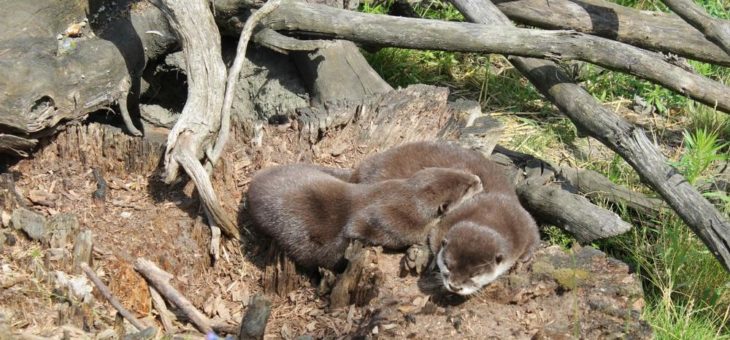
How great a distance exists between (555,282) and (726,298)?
1.40 meters

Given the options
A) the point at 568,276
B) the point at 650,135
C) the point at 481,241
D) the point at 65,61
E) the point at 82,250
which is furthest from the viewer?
the point at 650,135

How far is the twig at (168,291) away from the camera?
4.84 meters

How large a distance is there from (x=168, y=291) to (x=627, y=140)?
112 inches

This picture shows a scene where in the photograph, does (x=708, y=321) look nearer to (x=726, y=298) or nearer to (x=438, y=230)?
(x=726, y=298)

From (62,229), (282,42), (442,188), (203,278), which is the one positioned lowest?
(203,278)

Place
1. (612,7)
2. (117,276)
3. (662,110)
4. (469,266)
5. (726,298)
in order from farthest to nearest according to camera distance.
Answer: (662,110) → (612,7) → (726,298) → (117,276) → (469,266)

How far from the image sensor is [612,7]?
23.4ft

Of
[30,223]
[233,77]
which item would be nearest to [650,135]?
[233,77]

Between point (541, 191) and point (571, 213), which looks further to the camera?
point (541, 191)

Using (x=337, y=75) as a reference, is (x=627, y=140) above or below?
below

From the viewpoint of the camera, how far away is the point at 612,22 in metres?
7.06

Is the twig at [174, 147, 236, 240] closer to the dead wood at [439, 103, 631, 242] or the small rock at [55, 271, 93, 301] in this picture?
the small rock at [55, 271, 93, 301]

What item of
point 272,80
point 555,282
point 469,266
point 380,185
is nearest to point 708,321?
point 555,282

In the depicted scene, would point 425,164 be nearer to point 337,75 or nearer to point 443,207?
point 443,207
